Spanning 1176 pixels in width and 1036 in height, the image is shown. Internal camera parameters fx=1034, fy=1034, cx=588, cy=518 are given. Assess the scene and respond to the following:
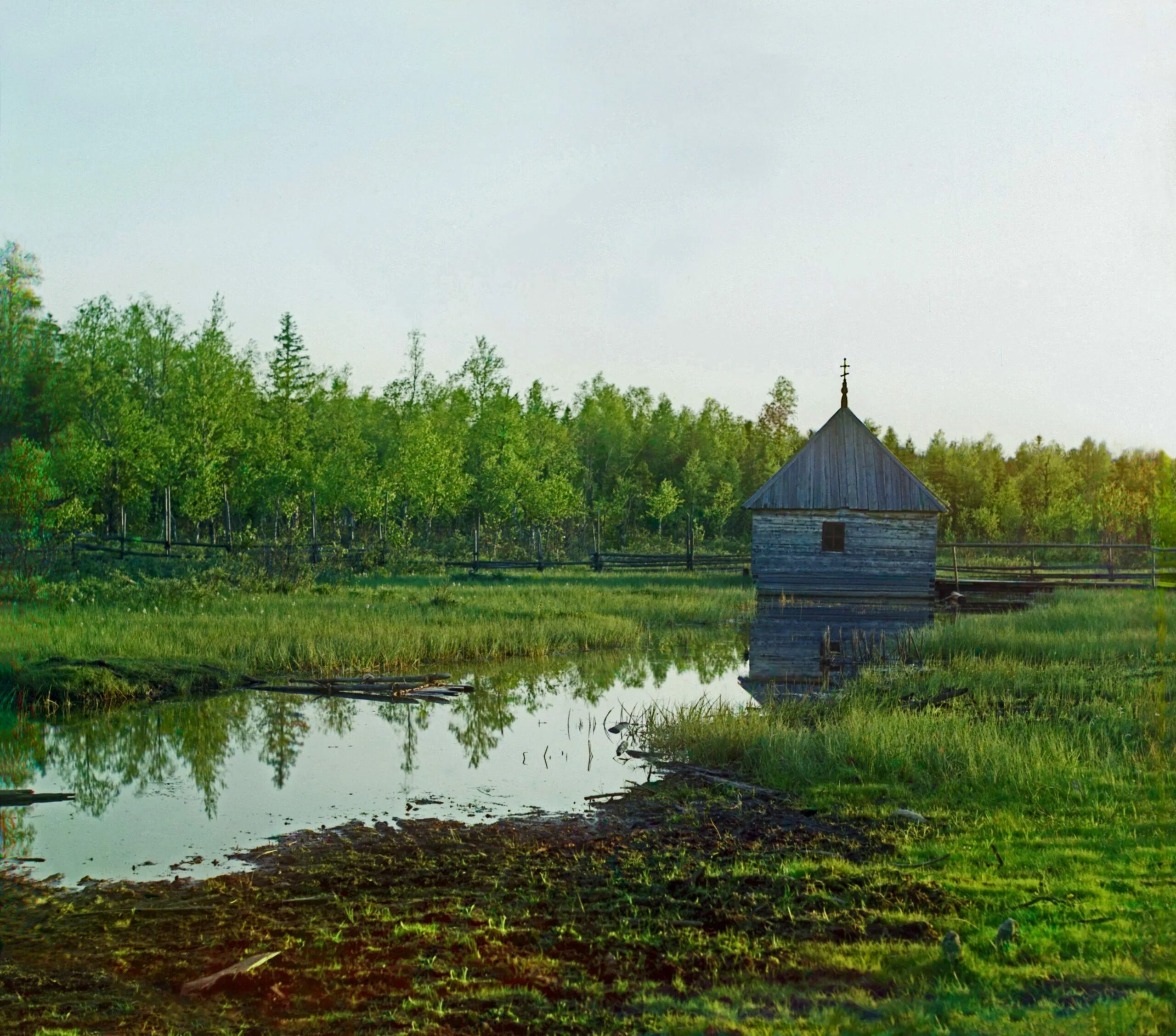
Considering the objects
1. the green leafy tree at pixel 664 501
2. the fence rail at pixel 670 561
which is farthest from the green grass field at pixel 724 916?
the green leafy tree at pixel 664 501

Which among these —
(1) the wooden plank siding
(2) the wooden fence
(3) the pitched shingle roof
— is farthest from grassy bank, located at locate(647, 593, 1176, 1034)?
(3) the pitched shingle roof

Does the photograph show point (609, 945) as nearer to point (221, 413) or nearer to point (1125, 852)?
point (1125, 852)

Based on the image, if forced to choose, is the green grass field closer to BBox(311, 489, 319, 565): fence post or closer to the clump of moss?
the clump of moss

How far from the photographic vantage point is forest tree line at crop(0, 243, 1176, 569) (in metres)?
47.1

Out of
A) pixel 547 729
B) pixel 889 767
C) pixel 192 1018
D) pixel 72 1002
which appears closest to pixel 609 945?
pixel 192 1018

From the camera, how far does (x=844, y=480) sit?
3878 centimetres

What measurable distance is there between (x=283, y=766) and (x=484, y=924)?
645cm

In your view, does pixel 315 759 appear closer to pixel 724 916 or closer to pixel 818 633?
pixel 724 916

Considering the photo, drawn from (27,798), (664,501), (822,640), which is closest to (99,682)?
(27,798)

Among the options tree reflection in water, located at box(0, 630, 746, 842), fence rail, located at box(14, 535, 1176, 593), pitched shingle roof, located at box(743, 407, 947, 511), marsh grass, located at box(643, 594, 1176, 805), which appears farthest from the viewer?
pitched shingle roof, located at box(743, 407, 947, 511)

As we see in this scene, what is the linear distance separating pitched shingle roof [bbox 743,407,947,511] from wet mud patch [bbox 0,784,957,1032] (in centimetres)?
2934

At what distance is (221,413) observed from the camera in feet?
165

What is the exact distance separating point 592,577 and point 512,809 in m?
29.2

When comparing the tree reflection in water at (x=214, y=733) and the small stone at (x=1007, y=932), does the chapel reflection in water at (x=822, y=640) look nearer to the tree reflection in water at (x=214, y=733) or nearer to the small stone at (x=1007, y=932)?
the tree reflection in water at (x=214, y=733)
